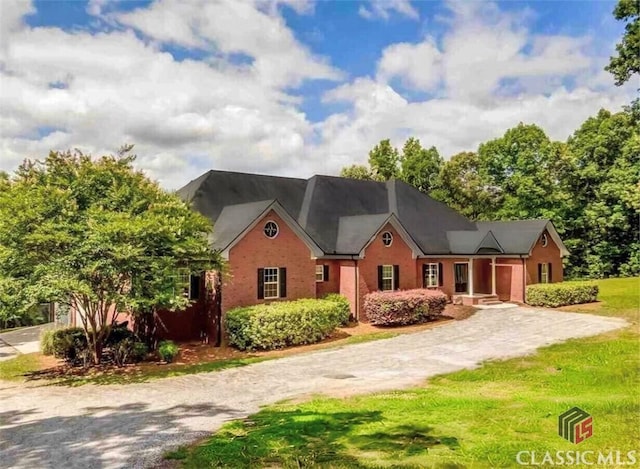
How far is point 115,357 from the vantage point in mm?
17578

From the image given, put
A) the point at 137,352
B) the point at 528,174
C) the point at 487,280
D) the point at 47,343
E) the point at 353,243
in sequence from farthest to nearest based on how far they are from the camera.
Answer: the point at 528,174 → the point at 487,280 → the point at 353,243 → the point at 47,343 → the point at 137,352

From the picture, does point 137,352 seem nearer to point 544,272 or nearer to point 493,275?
point 493,275

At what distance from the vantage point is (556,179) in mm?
47281

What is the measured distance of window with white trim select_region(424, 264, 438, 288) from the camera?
30.2 meters

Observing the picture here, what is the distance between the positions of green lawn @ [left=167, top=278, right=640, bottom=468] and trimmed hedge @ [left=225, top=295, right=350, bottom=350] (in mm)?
7421

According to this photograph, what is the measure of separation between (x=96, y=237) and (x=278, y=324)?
777 centimetres

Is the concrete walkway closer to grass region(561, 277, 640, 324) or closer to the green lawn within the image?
the green lawn

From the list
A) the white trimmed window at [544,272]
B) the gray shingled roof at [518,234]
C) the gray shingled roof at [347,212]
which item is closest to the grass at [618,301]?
the white trimmed window at [544,272]

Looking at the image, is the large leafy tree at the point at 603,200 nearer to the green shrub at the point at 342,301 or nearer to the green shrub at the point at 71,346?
the green shrub at the point at 342,301

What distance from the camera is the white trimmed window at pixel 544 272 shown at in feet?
110

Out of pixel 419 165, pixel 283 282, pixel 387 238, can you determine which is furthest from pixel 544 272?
pixel 283 282

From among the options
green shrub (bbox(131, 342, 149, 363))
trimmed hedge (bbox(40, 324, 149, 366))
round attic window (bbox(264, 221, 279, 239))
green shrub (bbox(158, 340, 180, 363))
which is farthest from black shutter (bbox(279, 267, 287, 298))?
green shrub (bbox(131, 342, 149, 363))

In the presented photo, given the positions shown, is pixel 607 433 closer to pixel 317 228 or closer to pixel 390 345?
pixel 390 345

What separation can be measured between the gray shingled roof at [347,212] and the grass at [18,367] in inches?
341
